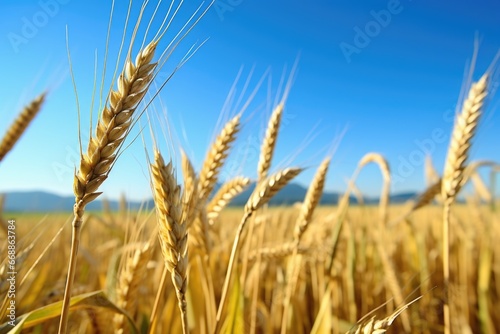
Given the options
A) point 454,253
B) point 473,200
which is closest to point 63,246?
point 454,253

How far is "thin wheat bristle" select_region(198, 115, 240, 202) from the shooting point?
4.21ft

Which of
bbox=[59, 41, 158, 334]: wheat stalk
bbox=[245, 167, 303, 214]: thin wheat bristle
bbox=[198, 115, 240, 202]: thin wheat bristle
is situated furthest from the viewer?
bbox=[198, 115, 240, 202]: thin wheat bristle

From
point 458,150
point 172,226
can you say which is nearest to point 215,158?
point 172,226

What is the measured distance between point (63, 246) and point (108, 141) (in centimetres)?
311

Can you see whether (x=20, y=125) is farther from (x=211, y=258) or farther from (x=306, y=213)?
(x=306, y=213)

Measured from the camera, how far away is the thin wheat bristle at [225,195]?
1.44 m

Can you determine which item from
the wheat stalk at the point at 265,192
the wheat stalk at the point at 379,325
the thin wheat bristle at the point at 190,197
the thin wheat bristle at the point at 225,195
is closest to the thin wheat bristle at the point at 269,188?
the wheat stalk at the point at 265,192

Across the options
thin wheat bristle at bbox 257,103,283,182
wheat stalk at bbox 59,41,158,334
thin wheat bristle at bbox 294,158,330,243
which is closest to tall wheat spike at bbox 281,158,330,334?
thin wheat bristle at bbox 294,158,330,243

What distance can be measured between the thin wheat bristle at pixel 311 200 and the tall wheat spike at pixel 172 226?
2.57 feet

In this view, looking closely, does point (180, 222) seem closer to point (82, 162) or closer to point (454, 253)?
point (82, 162)

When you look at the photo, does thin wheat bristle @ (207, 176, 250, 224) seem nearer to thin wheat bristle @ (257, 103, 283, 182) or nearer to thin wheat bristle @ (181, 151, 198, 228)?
thin wheat bristle @ (257, 103, 283, 182)

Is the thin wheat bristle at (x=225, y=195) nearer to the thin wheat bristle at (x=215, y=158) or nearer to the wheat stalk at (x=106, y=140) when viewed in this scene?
the thin wheat bristle at (x=215, y=158)

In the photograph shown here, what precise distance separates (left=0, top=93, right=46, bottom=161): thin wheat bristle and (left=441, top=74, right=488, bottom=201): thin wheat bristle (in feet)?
4.78

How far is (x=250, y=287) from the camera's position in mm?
2439
